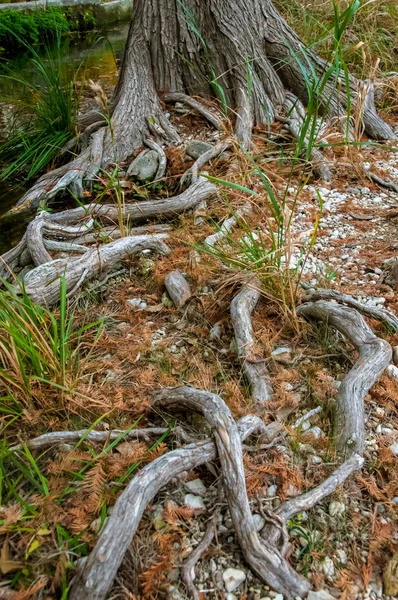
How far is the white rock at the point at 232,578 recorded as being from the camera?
1651 millimetres

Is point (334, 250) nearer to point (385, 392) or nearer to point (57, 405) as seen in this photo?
point (385, 392)

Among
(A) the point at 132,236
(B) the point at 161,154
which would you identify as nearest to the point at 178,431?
(A) the point at 132,236

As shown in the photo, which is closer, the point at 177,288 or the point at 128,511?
the point at 128,511

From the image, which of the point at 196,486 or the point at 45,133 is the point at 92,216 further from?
the point at 196,486

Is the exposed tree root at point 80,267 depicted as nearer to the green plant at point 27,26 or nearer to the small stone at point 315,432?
the small stone at point 315,432

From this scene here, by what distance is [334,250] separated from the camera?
10.6 ft

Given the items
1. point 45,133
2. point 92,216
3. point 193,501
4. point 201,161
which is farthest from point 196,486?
point 45,133

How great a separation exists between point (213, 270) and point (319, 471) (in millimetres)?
1338

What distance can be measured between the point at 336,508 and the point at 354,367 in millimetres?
635

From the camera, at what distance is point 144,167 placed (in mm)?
4133

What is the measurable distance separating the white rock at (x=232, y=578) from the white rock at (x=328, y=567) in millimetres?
258

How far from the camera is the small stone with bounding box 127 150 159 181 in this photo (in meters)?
4.11

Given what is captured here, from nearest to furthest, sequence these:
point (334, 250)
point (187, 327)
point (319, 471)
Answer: point (319, 471)
point (187, 327)
point (334, 250)

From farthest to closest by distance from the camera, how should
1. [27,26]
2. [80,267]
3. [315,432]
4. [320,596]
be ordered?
[27,26] < [80,267] < [315,432] < [320,596]
